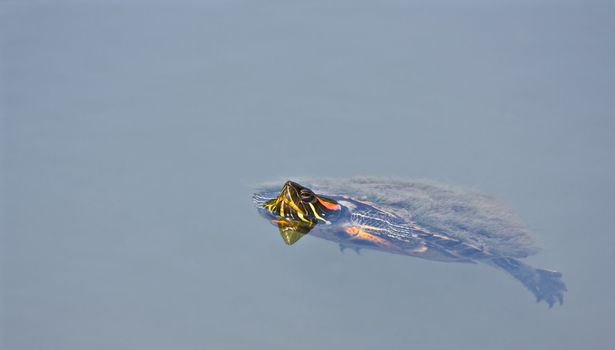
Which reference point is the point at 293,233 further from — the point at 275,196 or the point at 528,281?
the point at 528,281

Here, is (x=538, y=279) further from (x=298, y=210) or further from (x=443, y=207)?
(x=298, y=210)

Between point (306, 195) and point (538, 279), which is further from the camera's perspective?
point (306, 195)

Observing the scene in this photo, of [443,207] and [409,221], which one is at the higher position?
[443,207]

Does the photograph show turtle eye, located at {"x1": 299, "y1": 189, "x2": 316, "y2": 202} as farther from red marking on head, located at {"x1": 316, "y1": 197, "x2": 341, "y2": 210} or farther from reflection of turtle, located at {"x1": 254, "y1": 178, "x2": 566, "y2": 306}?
red marking on head, located at {"x1": 316, "y1": 197, "x2": 341, "y2": 210}

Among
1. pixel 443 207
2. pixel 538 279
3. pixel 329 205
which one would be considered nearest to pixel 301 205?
pixel 329 205

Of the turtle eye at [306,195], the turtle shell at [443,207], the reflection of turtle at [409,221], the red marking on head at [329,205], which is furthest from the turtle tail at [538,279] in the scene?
the turtle eye at [306,195]

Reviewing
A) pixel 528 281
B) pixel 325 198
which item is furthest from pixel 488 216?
pixel 325 198
